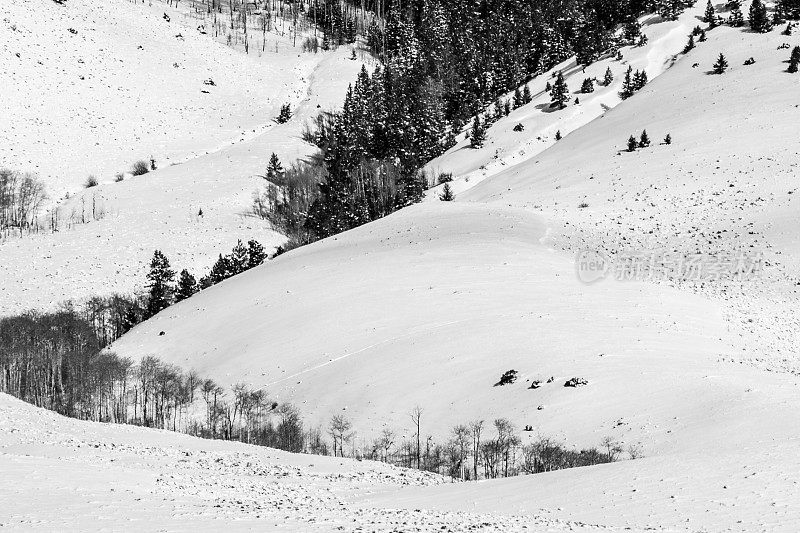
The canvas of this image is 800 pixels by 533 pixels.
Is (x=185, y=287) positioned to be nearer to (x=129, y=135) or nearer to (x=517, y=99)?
(x=129, y=135)

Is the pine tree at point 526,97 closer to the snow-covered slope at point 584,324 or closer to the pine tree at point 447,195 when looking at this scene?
the pine tree at point 447,195

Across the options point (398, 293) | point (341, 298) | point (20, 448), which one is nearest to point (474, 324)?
point (398, 293)

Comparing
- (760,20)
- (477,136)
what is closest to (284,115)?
(477,136)

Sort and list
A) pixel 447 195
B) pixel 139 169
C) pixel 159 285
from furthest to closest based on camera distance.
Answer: pixel 139 169, pixel 447 195, pixel 159 285

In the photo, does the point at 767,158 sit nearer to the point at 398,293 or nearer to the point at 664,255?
the point at 664,255

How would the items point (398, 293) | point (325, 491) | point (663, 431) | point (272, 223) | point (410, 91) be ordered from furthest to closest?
point (410, 91) → point (272, 223) → point (398, 293) → point (663, 431) → point (325, 491)

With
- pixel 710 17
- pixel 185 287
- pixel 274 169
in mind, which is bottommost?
pixel 185 287

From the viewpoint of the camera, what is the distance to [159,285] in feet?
→ 335

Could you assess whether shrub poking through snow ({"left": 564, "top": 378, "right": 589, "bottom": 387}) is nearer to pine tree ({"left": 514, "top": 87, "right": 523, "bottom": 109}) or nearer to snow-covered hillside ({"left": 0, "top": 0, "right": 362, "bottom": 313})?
snow-covered hillside ({"left": 0, "top": 0, "right": 362, "bottom": 313})

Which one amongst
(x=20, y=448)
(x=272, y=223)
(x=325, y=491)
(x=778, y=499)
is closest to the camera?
(x=778, y=499)

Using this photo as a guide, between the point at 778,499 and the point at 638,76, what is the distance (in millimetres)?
127730

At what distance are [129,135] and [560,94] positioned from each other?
3555 inches

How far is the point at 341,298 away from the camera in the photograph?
7662 centimetres

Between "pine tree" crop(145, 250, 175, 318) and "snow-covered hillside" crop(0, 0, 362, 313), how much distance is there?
5.57 m
